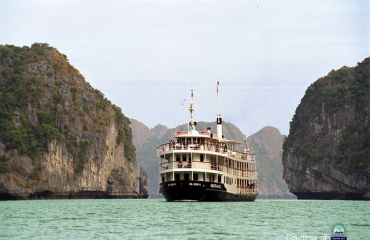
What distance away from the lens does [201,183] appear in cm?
7950

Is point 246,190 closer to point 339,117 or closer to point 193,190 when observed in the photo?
point 193,190

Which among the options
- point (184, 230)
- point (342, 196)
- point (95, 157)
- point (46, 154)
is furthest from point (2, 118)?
point (184, 230)

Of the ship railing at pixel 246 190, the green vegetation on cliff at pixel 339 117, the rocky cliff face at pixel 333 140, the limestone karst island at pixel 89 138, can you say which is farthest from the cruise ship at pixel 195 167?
the green vegetation on cliff at pixel 339 117

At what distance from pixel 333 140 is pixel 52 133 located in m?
66.0

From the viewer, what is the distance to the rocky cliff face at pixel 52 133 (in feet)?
477

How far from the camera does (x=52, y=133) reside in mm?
153625

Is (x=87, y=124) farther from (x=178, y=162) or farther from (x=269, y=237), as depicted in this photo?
(x=269, y=237)

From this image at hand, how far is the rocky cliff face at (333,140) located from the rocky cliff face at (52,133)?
1613 inches

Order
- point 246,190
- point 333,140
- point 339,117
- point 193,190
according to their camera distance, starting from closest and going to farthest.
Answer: point 193,190 < point 246,190 < point 333,140 < point 339,117

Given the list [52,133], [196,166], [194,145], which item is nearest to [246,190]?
[196,166]

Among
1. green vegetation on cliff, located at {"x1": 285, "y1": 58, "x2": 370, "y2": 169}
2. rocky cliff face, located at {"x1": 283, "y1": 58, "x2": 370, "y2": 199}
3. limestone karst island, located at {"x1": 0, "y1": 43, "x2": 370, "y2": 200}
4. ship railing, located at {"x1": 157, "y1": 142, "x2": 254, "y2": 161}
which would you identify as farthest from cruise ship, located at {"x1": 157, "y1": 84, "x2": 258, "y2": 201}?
green vegetation on cliff, located at {"x1": 285, "y1": 58, "x2": 370, "y2": 169}

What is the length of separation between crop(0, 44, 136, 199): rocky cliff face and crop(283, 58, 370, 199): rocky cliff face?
41.0 meters

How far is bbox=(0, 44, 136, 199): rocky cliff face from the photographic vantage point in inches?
5728

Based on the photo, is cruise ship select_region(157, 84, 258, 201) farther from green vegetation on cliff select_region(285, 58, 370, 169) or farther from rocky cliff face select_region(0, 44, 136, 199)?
green vegetation on cliff select_region(285, 58, 370, 169)
